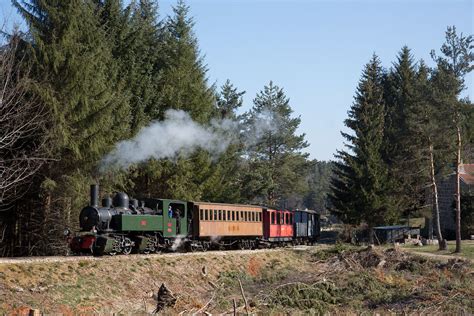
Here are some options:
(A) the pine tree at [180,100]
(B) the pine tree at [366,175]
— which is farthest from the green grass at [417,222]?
(A) the pine tree at [180,100]

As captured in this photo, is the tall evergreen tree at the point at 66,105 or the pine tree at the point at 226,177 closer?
the tall evergreen tree at the point at 66,105

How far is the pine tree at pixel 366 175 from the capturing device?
168ft

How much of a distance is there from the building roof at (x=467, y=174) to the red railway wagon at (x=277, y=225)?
26315 millimetres

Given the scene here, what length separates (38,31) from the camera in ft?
88.0

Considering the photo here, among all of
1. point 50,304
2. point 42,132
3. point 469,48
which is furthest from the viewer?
point 469,48

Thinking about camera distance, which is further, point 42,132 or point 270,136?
point 270,136

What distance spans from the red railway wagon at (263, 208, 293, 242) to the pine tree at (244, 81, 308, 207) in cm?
1300

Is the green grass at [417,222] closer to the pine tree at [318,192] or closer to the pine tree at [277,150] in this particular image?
A: the pine tree at [277,150]

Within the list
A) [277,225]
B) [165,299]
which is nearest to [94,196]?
[165,299]

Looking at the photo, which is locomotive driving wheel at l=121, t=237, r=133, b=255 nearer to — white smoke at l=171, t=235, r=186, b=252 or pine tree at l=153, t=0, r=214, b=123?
white smoke at l=171, t=235, r=186, b=252

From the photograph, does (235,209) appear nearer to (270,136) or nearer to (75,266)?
(75,266)

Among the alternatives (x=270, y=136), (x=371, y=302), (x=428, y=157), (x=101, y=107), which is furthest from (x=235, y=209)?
(x=270, y=136)

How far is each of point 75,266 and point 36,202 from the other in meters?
7.38

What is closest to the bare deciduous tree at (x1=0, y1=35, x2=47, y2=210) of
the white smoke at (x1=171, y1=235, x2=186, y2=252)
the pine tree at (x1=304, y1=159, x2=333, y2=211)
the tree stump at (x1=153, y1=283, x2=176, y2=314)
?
the white smoke at (x1=171, y1=235, x2=186, y2=252)
